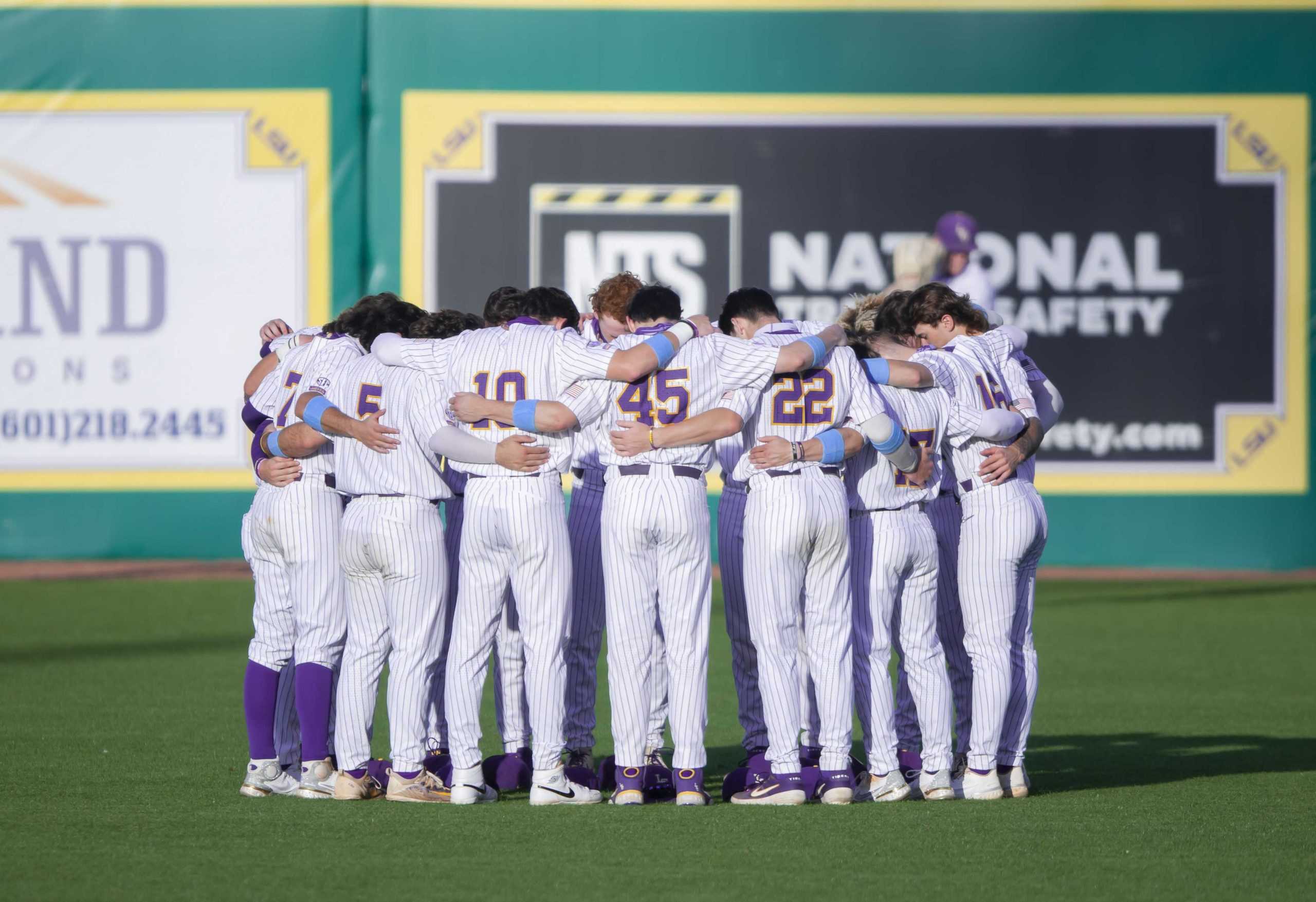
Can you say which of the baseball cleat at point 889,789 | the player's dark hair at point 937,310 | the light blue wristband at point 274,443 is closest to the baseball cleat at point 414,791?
the light blue wristband at point 274,443

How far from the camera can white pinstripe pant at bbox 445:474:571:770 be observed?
6.12 m

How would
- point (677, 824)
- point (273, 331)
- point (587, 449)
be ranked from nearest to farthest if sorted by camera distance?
point (677, 824) → point (587, 449) → point (273, 331)

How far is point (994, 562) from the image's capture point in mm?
6484

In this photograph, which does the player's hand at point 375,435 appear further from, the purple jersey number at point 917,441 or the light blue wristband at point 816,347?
the purple jersey number at point 917,441

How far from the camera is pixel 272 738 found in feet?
21.7

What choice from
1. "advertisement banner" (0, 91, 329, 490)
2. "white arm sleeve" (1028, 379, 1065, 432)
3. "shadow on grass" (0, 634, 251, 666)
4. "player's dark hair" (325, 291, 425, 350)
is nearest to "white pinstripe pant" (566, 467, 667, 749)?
"player's dark hair" (325, 291, 425, 350)

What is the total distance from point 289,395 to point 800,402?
195cm

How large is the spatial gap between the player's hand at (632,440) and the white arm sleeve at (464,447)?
1.40 feet

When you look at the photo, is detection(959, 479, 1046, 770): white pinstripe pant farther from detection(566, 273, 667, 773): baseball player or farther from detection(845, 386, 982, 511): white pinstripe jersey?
detection(566, 273, 667, 773): baseball player

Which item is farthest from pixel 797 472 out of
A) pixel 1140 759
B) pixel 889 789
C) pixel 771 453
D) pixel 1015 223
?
pixel 1015 223

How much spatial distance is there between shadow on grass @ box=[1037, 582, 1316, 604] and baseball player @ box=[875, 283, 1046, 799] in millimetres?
6616

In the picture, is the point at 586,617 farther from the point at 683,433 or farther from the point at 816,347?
the point at 816,347

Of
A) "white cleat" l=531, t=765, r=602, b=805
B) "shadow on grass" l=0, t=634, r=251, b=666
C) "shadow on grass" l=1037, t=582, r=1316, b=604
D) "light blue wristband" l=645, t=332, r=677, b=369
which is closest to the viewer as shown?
"light blue wristband" l=645, t=332, r=677, b=369

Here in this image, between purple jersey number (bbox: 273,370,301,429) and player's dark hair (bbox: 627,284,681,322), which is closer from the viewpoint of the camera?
player's dark hair (bbox: 627,284,681,322)
